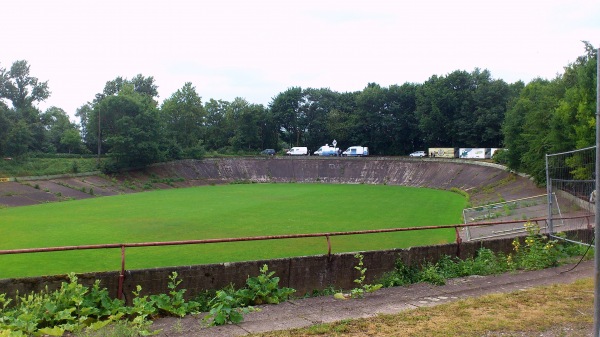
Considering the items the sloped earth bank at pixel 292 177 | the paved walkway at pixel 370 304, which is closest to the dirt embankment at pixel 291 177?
the sloped earth bank at pixel 292 177

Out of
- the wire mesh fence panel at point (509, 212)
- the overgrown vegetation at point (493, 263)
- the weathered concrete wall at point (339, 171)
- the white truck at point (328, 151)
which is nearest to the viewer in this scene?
the overgrown vegetation at point (493, 263)

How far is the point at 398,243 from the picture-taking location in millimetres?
21234

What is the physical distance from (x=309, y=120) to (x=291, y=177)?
2286 centimetres

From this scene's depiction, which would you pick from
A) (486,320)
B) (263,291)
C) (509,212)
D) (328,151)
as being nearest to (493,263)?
(486,320)

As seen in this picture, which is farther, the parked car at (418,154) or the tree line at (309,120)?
the parked car at (418,154)

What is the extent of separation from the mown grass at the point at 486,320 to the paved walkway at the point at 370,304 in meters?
0.44

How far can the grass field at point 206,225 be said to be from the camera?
18719 mm

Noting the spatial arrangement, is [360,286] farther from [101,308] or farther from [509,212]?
[509,212]

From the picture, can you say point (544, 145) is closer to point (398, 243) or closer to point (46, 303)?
point (398, 243)

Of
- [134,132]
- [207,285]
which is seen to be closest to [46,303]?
[207,285]

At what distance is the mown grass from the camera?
6602mm

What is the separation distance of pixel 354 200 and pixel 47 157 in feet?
138

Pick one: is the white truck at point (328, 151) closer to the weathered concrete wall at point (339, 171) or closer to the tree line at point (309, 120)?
the tree line at point (309, 120)

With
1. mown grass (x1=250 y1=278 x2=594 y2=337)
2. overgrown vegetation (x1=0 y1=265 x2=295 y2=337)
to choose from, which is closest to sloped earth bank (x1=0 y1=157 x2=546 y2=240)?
mown grass (x1=250 y1=278 x2=594 y2=337)
